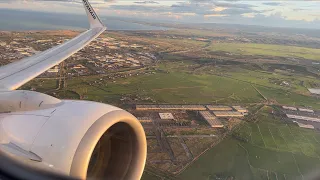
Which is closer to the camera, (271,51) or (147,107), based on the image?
(147,107)

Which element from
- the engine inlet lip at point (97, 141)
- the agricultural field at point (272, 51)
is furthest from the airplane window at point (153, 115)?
the agricultural field at point (272, 51)

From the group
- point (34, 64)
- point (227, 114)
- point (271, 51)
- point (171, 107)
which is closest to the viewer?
point (34, 64)

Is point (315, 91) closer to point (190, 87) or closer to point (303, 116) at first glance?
point (303, 116)

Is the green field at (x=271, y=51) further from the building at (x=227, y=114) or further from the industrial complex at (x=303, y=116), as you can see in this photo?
the building at (x=227, y=114)

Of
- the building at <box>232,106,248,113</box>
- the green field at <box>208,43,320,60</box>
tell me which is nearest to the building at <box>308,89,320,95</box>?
the building at <box>232,106,248,113</box>

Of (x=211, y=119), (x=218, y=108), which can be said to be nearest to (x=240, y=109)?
(x=218, y=108)

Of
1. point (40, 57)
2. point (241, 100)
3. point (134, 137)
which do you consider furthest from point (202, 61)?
point (134, 137)
